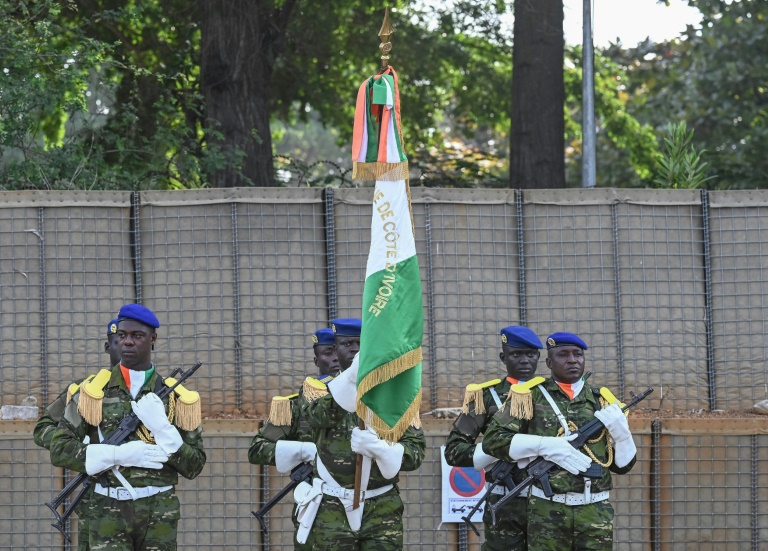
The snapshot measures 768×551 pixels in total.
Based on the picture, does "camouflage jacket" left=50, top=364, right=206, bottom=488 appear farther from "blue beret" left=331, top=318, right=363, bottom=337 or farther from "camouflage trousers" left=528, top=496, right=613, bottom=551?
"camouflage trousers" left=528, top=496, right=613, bottom=551

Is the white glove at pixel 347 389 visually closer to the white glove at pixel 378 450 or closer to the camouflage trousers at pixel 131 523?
the white glove at pixel 378 450

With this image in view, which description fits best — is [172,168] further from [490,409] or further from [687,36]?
[687,36]

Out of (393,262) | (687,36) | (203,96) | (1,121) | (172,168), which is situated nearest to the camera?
(393,262)

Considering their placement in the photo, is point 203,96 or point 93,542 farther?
point 203,96

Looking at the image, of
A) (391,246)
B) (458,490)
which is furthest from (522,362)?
(458,490)

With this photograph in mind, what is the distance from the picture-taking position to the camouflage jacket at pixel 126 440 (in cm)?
763

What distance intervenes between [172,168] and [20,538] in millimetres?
4932

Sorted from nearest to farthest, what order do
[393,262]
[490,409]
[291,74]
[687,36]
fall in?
[393,262] < [490,409] < [291,74] < [687,36]

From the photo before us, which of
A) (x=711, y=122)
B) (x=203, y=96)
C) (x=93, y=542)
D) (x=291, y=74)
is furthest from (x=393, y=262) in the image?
(x=711, y=122)

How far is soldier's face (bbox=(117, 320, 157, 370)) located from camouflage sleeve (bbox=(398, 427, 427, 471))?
1651mm

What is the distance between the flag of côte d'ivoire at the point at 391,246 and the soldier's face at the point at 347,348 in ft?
1.53

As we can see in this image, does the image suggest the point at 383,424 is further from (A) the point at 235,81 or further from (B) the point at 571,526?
(A) the point at 235,81

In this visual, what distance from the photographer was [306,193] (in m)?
11.0

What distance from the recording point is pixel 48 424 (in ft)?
26.8
